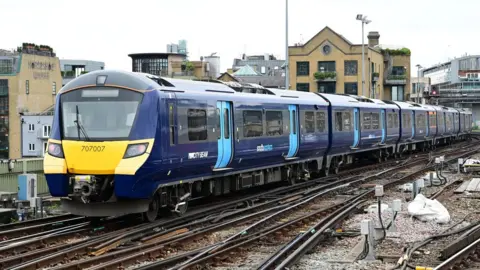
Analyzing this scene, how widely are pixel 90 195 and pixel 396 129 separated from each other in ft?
76.1

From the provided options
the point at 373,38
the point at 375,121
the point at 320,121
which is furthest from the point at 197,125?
the point at 373,38

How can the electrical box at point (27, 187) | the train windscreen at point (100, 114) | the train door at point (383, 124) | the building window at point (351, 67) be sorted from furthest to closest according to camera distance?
the building window at point (351, 67)
the train door at point (383, 124)
the electrical box at point (27, 187)
the train windscreen at point (100, 114)

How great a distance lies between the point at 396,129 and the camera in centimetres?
3316

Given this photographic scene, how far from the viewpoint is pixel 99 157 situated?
12492 millimetres

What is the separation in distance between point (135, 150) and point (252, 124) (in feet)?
17.0

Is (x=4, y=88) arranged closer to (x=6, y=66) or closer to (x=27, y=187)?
(x=6, y=66)

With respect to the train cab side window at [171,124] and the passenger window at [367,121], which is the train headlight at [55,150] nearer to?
the train cab side window at [171,124]

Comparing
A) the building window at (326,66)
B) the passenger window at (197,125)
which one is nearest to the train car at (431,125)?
the building window at (326,66)

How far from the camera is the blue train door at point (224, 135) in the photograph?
611 inches

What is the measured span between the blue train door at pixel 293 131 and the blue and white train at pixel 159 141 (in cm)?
3

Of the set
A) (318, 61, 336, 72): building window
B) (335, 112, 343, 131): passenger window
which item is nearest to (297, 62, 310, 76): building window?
(318, 61, 336, 72): building window

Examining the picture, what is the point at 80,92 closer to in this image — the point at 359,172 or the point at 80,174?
the point at 80,174

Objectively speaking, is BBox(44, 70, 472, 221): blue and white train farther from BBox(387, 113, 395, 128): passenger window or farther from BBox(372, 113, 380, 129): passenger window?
BBox(387, 113, 395, 128): passenger window

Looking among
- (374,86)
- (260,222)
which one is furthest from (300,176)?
(374,86)
